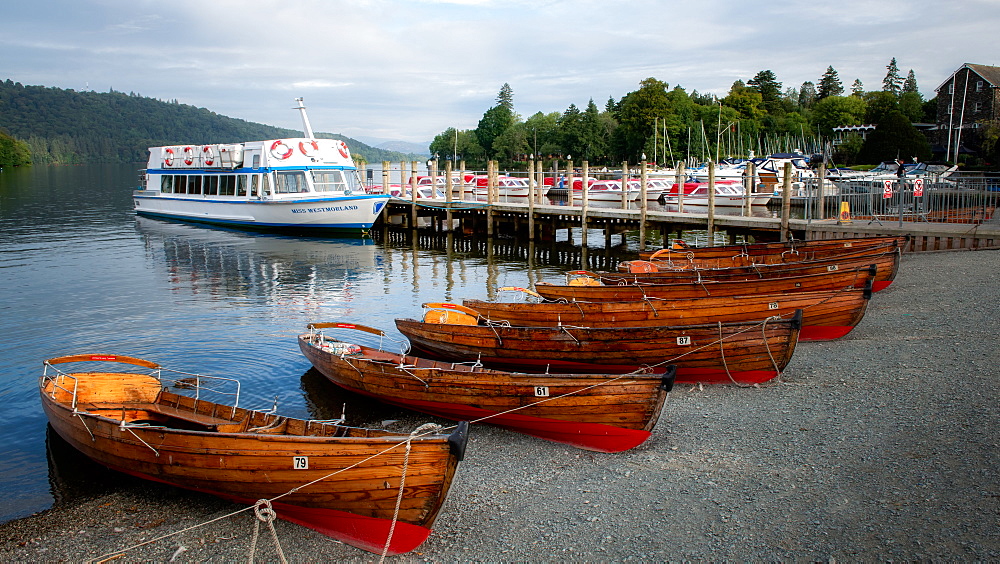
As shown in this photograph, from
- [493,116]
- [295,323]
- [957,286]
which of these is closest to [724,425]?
[957,286]

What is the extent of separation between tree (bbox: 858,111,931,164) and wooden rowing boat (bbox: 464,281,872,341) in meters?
57.2

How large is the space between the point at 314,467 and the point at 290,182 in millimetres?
31839

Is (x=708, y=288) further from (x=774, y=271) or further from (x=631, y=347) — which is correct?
(x=631, y=347)

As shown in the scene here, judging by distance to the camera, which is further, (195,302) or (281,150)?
(281,150)

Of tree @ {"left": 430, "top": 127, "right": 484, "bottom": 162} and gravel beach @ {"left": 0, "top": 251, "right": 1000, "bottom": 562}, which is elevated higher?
tree @ {"left": 430, "top": 127, "right": 484, "bottom": 162}

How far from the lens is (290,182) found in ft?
120

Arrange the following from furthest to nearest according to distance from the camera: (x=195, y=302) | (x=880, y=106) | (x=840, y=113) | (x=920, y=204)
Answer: (x=840, y=113), (x=880, y=106), (x=920, y=204), (x=195, y=302)

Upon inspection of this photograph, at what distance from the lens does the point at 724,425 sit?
9.27 metres

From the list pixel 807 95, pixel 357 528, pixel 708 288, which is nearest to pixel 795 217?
pixel 708 288

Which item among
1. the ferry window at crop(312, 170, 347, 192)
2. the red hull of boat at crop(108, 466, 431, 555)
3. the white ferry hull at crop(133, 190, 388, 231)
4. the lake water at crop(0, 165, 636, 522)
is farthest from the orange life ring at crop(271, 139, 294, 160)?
the red hull of boat at crop(108, 466, 431, 555)

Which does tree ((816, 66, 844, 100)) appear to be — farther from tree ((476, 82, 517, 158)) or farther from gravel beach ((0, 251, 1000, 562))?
gravel beach ((0, 251, 1000, 562))

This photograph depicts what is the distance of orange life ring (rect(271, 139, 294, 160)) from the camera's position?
35891mm

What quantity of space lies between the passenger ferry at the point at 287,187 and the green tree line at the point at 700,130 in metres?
40.1

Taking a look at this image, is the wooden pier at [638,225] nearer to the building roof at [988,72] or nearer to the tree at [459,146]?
the building roof at [988,72]
